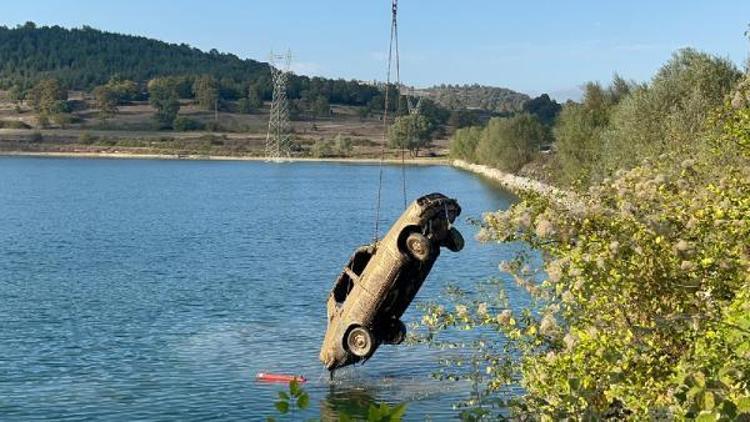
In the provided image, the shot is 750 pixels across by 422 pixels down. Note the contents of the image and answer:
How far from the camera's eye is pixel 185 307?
136 ft

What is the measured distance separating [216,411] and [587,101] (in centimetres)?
7383

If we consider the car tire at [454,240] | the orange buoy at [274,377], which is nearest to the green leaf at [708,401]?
the car tire at [454,240]

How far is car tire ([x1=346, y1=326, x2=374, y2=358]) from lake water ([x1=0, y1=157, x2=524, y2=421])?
136 inches

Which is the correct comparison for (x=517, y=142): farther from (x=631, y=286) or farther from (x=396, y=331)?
(x=631, y=286)

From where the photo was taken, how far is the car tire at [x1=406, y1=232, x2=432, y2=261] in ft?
70.5

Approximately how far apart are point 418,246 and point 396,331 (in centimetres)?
305

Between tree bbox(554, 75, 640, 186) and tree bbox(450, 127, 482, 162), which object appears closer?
tree bbox(554, 75, 640, 186)


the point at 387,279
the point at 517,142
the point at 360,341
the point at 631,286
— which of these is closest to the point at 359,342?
the point at 360,341

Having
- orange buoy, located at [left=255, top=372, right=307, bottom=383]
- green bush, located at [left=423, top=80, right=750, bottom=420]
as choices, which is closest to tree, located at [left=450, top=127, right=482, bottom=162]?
orange buoy, located at [left=255, top=372, right=307, bottom=383]

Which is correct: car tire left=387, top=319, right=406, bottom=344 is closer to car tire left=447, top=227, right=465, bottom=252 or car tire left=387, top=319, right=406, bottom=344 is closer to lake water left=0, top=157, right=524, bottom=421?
car tire left=447, top=227, right=465, bottom=252

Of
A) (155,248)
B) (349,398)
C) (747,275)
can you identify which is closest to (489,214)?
(747,275)

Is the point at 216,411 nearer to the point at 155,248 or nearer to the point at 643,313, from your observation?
the point at 643,313

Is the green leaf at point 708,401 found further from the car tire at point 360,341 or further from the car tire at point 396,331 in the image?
the car tire at point 360,341

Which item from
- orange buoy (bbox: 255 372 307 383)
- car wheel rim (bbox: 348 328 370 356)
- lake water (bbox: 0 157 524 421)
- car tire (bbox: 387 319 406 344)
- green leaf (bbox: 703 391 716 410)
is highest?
green leaf (bbox: 703 391 716 410)
